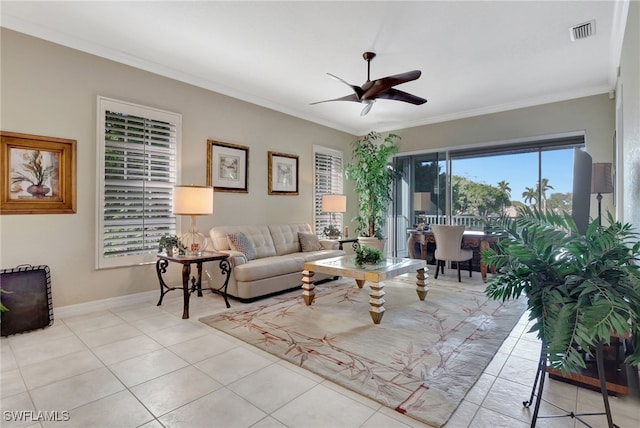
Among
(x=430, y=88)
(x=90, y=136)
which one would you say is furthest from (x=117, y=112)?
(x=430, y=88)

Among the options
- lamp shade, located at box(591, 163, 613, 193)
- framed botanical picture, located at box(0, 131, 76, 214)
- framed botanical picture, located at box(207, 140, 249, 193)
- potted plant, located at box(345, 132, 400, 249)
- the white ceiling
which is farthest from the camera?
potted plant, located at box(345, 132, 400, 249)

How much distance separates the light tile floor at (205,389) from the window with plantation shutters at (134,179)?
116 cm

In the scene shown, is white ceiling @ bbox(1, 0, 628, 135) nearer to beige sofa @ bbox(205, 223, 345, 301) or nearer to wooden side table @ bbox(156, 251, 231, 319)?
beige sofa @ bbox(205, 223, 345, 301)

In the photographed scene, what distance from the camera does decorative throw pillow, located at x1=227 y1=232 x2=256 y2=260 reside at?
13.7ft

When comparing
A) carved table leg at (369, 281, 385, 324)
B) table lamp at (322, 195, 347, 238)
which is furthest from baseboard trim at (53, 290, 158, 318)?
table lamp at (322, 195, 347, 238)

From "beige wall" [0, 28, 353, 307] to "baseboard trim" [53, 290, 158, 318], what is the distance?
6 centimetres

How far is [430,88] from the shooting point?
4742 mm

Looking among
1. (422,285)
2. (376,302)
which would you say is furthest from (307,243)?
(376,302)

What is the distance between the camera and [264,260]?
13.8 feet

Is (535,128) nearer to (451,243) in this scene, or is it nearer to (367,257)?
(451,243)

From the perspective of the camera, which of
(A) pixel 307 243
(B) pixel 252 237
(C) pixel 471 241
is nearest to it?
(B) pixel 252 237

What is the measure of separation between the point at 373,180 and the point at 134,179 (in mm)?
4198

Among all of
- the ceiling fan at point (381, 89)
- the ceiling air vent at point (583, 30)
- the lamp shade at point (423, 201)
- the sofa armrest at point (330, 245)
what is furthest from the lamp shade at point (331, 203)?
the ceiling air vent at point (583, 30)

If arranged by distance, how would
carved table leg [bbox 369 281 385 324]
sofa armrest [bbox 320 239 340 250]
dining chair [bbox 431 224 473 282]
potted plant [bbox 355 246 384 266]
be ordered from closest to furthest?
carved table leg [bbox 369 281 385 324] < potted plant [bbox 355 246 384 266] < dining chair [bbox 431 224 473 282] < sofa armrest [bbox 320 239 340 250]
